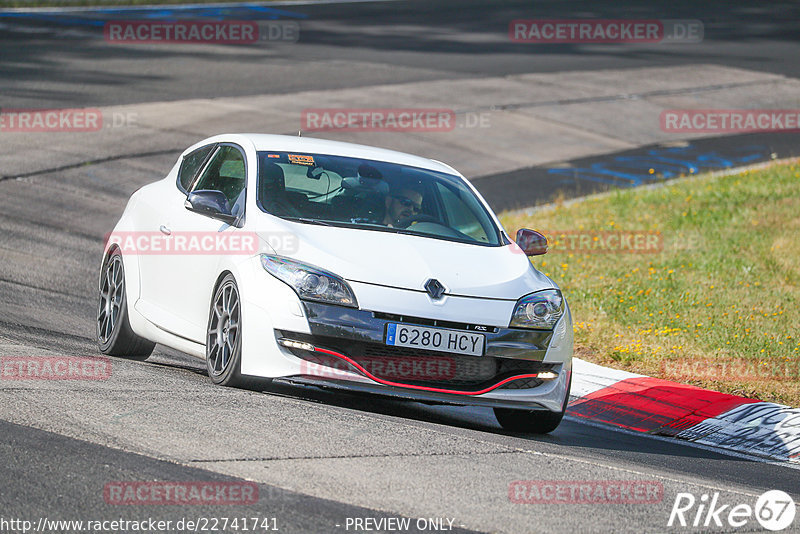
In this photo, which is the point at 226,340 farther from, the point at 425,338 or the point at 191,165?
the point at 191,165

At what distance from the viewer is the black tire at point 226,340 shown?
700cm

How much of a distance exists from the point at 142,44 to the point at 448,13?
12.1 m

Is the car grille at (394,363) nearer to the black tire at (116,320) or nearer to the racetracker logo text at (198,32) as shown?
the black tire at (116,320)

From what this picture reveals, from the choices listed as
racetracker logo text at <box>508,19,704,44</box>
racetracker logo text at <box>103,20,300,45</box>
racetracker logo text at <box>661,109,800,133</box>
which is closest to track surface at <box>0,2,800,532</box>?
racetracker logo text at <box>661,109,800,133</box>

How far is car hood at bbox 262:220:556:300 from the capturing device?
6.90 m

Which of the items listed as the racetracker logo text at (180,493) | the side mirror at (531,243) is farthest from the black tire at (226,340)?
the side mirror at (531,243)

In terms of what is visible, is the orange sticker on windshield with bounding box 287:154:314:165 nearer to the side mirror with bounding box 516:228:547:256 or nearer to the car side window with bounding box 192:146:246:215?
the car side window with bounding box 192:146:246:215

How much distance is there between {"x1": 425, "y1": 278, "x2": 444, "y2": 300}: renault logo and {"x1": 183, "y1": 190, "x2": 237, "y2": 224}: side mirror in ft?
4.61

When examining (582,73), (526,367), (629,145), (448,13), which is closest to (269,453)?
(526,367)

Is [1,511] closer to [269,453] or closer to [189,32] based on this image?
[269,453]

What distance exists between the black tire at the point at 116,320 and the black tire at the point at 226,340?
1336mm

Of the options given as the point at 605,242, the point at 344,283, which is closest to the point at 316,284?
the point at 344,283

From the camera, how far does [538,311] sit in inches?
283

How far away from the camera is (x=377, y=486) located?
214 inches
